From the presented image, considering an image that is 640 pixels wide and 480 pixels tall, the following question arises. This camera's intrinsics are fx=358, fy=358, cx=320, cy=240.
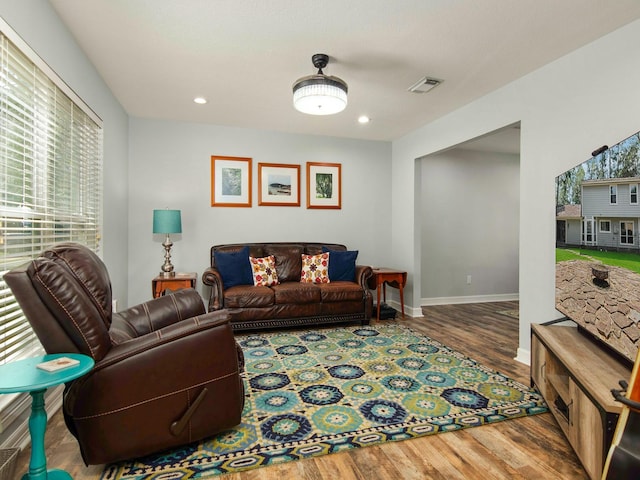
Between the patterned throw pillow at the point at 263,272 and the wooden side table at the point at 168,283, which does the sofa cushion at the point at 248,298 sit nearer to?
the patterned throw pillow at the point at 263,272

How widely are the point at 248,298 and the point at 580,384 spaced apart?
3.00 meters

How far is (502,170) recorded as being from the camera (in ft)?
19.6

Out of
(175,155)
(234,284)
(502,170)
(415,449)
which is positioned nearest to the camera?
(415,449)

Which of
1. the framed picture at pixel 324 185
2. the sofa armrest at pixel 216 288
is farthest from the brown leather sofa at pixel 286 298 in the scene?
the framed picture at pixel 324 185

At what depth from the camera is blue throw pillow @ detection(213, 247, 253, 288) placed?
4.20 meters

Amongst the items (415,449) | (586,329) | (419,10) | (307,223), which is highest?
(419,10)

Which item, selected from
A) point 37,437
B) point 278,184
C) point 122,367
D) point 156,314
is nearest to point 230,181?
point 278,184

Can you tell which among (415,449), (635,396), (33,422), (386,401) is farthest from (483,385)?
(33,422)

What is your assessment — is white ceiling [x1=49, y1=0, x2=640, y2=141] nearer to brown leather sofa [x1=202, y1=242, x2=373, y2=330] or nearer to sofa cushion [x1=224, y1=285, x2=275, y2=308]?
brown leather sofa [x1=202, y1=242, x2=373, y2=330]

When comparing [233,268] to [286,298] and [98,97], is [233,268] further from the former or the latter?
[98,97]

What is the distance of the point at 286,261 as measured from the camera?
4656mm

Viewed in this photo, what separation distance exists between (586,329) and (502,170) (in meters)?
4.45

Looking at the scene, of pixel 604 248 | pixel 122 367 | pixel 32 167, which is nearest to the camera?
pixel 122 367

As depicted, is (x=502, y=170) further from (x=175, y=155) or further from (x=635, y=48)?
(x=175, y=155)
